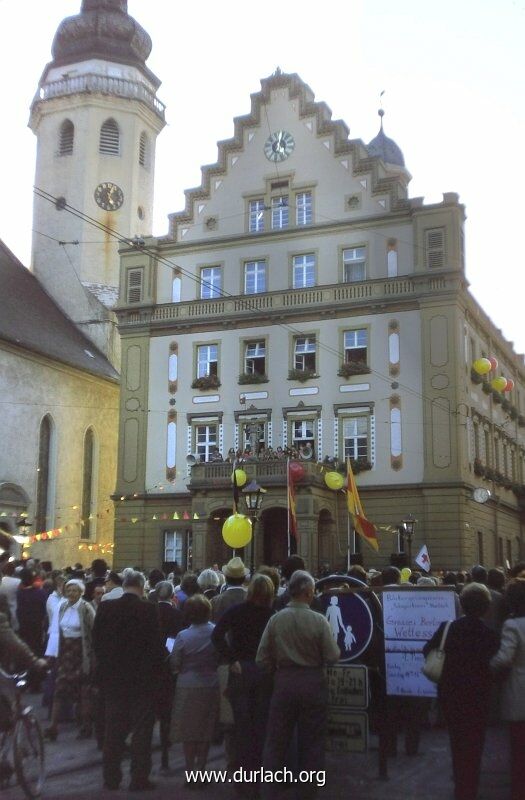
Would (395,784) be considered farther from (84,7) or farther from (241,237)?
(84,7)

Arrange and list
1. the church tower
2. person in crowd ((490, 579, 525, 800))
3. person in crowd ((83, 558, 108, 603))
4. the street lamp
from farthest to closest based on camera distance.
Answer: the church tower, the street lamp, person in crowd ((83, 558, 108, 603)), person in crowd ((490, 579, 525, 800))

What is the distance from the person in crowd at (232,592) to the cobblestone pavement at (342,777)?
5.26 feet

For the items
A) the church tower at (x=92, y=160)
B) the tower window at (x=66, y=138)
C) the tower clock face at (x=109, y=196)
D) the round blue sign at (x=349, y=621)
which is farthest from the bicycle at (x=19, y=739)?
the tower window at (x=66, y=138)

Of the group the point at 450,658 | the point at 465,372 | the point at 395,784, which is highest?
the point at 465,372

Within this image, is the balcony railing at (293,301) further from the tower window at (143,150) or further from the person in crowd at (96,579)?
the person in crowd at (96,579)

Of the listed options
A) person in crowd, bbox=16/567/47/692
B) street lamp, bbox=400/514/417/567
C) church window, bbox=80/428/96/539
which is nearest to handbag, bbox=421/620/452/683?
person in crowd, bbox=16/567/47/692

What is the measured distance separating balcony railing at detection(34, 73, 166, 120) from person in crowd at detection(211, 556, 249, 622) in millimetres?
42959

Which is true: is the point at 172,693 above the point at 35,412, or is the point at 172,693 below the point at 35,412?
below

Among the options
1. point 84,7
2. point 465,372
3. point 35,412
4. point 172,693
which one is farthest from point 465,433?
point 84,7

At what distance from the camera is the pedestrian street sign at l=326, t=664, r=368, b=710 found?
9484 millimetres

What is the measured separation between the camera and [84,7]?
2072 inches

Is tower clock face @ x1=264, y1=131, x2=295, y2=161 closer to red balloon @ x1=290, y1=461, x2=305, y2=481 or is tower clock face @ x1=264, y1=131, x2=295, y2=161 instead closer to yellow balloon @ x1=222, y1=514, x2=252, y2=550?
red balloon @ x1=290, y1=461, x2=305, y2=481

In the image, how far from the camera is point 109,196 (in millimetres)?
49531

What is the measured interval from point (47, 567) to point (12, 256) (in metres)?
32.1
